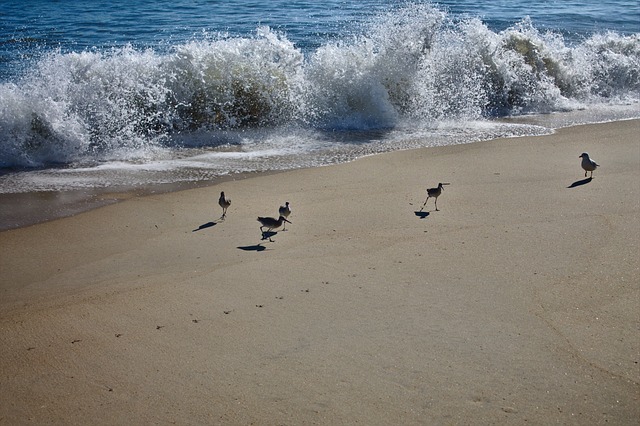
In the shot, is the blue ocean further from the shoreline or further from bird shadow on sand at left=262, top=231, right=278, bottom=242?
bird shadow on sand at left=262, top=231, right=278, bottom=242

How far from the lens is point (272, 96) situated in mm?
11867

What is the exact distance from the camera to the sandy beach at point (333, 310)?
417cm

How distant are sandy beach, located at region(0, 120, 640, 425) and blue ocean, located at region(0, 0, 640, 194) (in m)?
1.97

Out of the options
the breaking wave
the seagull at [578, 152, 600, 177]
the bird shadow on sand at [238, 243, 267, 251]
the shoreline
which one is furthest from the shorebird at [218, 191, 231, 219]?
the seagull at [578, 152, 600, 177]

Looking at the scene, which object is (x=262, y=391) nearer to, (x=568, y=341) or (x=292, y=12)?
(x=568, y=341)

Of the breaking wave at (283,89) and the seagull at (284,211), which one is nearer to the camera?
the seagull at (284,211)

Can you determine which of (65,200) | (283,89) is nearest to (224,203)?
(65,200)

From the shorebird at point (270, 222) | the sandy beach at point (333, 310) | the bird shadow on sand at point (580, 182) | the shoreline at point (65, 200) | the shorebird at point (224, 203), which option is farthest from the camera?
the bird shadow on sand at point (580, 182)

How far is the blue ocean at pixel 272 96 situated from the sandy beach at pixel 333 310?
1975 millimetres

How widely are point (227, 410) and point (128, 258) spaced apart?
255 centimetres

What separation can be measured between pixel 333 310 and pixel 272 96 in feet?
23.8

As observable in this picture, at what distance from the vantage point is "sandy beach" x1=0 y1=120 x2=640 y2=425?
4172mm

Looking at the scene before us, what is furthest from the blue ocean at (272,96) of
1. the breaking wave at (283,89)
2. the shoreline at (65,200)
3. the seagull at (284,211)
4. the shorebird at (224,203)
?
the seagull at (284,211)

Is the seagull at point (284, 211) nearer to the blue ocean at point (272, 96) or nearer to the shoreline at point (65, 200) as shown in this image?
the shoreline at point (65, 200)
